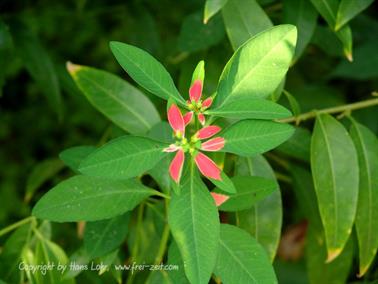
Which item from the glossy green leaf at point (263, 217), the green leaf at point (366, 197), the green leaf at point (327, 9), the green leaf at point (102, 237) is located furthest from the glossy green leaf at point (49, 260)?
the green leaf at point (327, 9)

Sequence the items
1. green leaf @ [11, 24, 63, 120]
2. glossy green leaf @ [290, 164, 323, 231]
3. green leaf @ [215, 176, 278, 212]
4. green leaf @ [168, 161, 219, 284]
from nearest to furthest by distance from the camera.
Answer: green leaf @ [168, 161, 219, 284]
green leaf @ [215, 176, 278, 212]
glossy green leaf @ [290, 164, 323, 231]
green leaf @ [11, 24, 63, 120]

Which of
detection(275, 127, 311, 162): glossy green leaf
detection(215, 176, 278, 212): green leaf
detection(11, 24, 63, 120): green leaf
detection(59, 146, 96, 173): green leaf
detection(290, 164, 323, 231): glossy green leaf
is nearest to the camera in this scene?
detection(215, 176, 278, 212): green leaf

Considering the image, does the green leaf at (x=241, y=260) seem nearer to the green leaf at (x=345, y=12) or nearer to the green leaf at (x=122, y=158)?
the green leaf at (x=122, y=158)

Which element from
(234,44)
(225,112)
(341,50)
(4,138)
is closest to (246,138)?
(225,112)

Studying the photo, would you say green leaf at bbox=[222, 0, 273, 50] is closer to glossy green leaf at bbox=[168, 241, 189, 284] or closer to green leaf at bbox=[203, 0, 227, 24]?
green leaf at bbox=[203, 0, 227, 24]

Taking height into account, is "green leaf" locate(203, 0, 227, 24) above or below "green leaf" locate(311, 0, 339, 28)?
above

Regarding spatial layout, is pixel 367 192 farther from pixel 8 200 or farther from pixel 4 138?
pixel 4 138

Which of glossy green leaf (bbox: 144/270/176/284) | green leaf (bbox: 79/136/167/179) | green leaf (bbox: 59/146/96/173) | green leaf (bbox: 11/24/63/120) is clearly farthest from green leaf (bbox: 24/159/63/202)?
green leaf (bbox: 79/136/167/179)

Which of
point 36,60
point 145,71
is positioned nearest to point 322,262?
point 145,71
